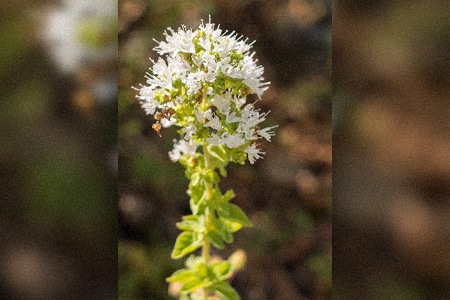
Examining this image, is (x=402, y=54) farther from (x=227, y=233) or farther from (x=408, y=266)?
(x=227, y=233)

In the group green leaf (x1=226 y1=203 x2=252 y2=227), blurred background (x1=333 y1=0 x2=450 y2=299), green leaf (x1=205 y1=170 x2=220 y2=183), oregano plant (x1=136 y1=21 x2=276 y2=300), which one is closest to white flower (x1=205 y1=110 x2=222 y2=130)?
oregano plant (x1=136 y1=21 x2=276 y2=300)

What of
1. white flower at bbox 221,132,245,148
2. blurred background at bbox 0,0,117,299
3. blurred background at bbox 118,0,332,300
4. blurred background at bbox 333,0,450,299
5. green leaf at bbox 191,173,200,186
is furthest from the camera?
blurred background at bbox 118,0,332,300

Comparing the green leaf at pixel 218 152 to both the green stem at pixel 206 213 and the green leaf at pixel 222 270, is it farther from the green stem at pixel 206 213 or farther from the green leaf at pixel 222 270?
the green leaf at pixel 222 270

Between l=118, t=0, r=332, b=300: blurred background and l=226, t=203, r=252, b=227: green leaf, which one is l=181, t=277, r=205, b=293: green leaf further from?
l=118, t=0, r=332, b=300: blurred background

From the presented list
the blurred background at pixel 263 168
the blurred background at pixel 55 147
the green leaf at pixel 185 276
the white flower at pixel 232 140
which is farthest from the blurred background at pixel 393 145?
the blurred background at pixel 263 168

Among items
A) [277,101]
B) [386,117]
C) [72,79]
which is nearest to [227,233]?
[277,101]
